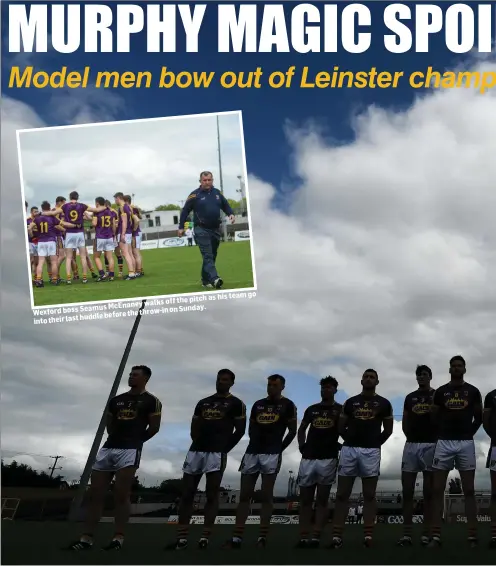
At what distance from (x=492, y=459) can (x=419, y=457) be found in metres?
1.04

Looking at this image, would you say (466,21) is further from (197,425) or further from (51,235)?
(51,235)

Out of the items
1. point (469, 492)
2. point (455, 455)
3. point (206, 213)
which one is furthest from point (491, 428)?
point (206, 213)

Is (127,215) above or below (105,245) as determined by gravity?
above

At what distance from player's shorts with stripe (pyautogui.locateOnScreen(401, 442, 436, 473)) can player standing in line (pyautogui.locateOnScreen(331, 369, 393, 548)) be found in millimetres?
611

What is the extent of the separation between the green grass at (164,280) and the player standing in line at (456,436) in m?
5.52

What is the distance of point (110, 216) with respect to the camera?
16.9m

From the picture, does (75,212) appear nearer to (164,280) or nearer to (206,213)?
(164,280)

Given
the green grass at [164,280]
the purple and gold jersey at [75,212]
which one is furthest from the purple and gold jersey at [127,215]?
the green grass at [164,280]

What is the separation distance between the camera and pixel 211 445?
9766 mm

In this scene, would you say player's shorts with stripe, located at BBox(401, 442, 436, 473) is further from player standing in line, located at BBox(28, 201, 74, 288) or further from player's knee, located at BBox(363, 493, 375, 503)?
player standing in line, located at BBox(28, 201, 74, 288)

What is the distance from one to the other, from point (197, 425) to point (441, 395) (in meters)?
3.26

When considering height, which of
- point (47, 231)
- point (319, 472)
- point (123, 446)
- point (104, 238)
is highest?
point (47, 231)

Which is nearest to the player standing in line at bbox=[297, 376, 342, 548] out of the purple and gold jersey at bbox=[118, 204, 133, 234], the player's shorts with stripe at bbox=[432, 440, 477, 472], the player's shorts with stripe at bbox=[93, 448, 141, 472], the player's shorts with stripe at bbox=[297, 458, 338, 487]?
the player's shorts with stripe at bbox=[297, 458, 338, 487]

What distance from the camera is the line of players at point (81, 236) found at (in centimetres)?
1638
